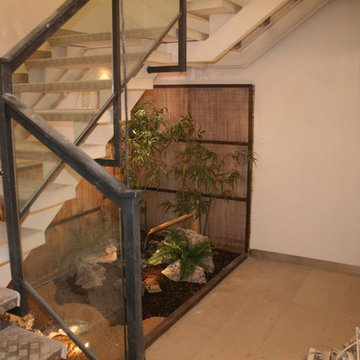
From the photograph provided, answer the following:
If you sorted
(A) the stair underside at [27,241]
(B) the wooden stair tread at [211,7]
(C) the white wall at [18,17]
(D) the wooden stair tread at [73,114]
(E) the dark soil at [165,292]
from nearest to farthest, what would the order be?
(A) the stair underside at [27,241] → (D) the wooden stair tread at [73,114] → (B) the wooden stair tread at [211,7] → (C) the white wall at [18,17] → (E) the dark soil at [165,292]

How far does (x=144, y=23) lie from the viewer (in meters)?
3.07

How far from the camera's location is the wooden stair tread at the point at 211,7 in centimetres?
353

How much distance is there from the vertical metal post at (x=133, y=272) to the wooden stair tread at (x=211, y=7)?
2.39m

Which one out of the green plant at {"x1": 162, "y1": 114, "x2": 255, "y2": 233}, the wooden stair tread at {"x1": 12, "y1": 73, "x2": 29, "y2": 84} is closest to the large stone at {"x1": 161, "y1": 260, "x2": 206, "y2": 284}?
the green plant at {"x1": 162, "y1": 114, "x2": 255, "y2": 233}

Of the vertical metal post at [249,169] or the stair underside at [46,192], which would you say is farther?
Result: the vertical metal post at [249,169]

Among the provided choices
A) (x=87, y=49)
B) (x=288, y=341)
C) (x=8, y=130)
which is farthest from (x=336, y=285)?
(x=8, y=130)

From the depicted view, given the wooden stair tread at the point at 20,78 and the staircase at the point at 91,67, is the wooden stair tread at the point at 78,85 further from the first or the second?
the wooden stair tread at the point at 20,78

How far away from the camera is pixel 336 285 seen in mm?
4602

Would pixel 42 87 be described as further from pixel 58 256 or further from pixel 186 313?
pixel 186 313

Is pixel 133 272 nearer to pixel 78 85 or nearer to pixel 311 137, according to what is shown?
pixel 78 85

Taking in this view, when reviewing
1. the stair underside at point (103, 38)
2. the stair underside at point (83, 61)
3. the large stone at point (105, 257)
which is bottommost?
the large stone at point (105, 257)

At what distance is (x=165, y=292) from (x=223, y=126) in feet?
6.99

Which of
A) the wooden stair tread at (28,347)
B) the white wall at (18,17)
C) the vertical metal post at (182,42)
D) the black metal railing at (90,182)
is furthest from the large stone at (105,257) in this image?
the white wall at (18,17)

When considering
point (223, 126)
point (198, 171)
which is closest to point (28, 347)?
point (198, 171)
